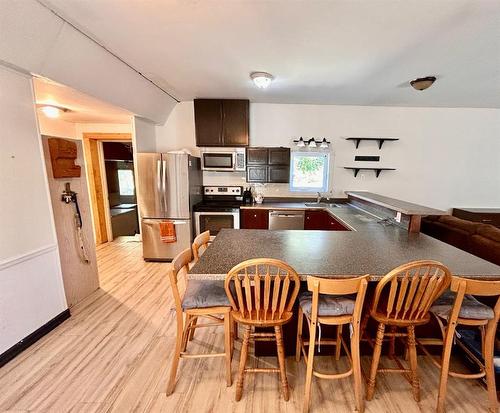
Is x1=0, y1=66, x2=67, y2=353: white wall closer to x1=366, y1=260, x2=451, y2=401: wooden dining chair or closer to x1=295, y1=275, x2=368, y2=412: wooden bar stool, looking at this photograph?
x1=295, y1=275, x2=368, y2=412: wooden bar stool

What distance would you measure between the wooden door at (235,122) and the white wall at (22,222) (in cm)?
249

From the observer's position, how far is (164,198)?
3.67 metres

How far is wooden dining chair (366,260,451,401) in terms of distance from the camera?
4.33 ft

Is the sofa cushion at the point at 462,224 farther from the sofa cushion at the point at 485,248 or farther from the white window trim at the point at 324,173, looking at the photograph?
the white window trim at the point at 324,173

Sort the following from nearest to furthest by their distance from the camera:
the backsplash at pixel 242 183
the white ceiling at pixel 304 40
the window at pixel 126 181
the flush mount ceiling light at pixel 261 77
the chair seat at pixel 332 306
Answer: the chair seat at pixel 332 306 → the white ceiling at pixel 304 40 → the flush mount ceiling light at pixel 261 77 → the backsplash at pixel 242 183 → the window at pixel 126 181

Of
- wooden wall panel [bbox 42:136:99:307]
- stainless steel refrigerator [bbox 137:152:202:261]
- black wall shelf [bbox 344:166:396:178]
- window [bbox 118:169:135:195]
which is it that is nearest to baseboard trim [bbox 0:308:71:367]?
wooden wall panel [bbox 42:136:99:307]

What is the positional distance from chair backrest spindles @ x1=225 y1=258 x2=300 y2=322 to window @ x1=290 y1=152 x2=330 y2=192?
3.26 m

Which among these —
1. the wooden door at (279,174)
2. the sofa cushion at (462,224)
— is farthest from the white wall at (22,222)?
the sofa cushion at (462,224)

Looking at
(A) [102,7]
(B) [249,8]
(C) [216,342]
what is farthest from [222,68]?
(C) [216,342]

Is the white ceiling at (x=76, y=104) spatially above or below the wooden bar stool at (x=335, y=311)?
above

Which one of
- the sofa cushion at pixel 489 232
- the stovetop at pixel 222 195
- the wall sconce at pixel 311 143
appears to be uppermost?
the wall sconce at pixel 311 143

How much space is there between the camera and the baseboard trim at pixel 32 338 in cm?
184

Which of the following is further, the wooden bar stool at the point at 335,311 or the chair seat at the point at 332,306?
the chair seat at the point at 332,306

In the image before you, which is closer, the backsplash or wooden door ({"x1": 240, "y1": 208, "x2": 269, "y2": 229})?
wooden door ({"x1": 240, "y1": 208, "x2": 269, "y2": 229})
